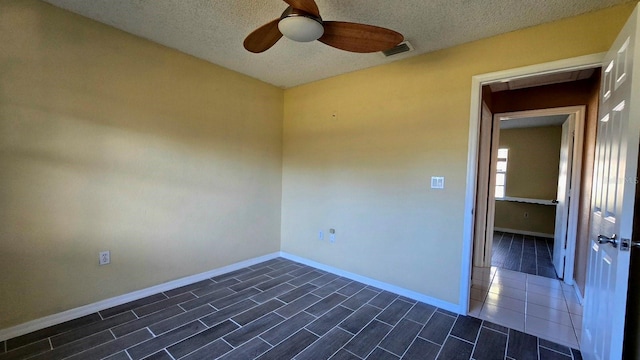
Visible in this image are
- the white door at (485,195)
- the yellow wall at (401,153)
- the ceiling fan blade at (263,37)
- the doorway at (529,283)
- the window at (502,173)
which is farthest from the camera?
the window at (502,173)

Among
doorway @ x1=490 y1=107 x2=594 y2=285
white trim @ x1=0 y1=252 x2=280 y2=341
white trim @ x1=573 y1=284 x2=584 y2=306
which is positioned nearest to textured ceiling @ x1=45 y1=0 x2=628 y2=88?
doorway @ x1=490 y1=107 x2=594 y2=285

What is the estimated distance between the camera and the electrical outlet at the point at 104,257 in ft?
7.77

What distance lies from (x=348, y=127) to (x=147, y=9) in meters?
2.18

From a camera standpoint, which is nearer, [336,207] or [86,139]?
[86,139]

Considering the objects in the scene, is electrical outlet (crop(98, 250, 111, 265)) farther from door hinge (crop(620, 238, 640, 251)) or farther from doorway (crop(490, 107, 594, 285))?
doorway (crop(490, 107, 594, 285))

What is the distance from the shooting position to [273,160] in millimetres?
3885

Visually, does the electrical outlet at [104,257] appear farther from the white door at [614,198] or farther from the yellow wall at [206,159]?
the white door at [614,198]

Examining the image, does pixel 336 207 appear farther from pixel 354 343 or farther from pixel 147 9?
pixel 147 9

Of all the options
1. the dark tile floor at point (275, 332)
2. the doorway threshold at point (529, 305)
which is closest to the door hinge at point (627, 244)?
the dark tile floor at point (275, 332)

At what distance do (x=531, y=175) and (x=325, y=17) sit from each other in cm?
613

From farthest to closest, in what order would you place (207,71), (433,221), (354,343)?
(207,71) → (433,221) → (354,343)

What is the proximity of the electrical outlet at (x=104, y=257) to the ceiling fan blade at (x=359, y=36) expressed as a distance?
258 cm

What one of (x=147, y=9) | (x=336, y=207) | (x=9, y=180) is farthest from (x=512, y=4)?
(x=9, y=180)

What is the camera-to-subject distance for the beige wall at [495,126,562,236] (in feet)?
18.6
